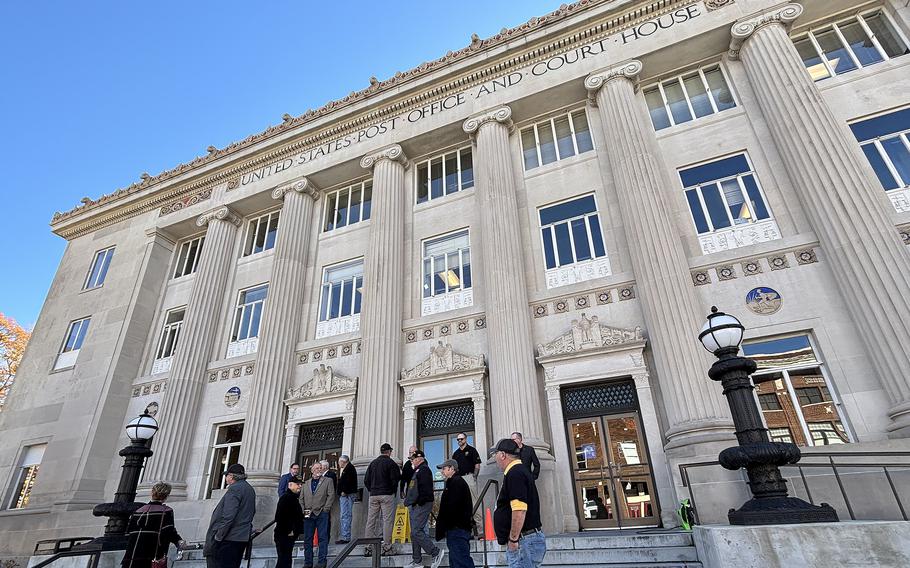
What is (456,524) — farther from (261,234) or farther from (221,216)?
(221,216)

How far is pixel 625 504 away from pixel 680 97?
1147cm

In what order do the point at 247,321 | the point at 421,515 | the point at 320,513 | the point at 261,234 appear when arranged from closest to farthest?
1. the point at 421,515
2. the point at 320,513
3. the point at 247,321
4. the point at 261,234

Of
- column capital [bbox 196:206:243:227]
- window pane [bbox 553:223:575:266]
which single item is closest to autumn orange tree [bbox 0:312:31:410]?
column capital [bbox 196:206:243:227]

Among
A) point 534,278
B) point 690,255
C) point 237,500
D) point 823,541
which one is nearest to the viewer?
point 823,541

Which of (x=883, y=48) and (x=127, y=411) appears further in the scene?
(x=127, y=411)

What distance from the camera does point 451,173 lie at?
16828 mm

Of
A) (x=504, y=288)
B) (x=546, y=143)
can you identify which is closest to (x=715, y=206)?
(x=546, y=143)

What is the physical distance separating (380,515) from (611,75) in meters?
13.3

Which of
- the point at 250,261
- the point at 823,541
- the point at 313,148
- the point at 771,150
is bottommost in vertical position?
the point at 823,541

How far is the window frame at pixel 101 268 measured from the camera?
2127 centimetres

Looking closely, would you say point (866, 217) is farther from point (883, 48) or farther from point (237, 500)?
point (237, 500)

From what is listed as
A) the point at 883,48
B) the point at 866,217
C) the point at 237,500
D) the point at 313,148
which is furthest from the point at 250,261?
the point at 883,48

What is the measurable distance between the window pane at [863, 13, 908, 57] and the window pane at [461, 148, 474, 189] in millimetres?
11518

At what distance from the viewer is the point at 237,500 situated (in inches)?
241
